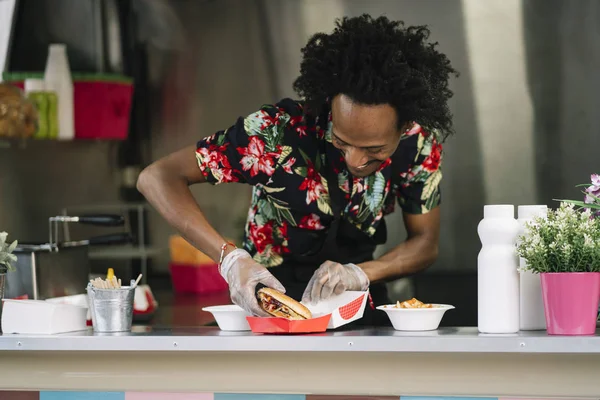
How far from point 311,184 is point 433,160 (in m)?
0.35

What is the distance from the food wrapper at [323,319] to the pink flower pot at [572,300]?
427 millimetres

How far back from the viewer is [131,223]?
3871 millimetres

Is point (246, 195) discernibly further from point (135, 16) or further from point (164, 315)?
point (135, 16)

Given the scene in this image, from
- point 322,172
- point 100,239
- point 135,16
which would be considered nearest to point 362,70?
point 322,172

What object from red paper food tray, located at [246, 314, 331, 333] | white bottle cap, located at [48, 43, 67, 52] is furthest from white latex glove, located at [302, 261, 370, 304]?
white bottle cap, located at [48, 43, 67, 52]

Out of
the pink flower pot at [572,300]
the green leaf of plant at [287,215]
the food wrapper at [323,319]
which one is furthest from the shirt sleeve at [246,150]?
the pink flower pot at [572,300]

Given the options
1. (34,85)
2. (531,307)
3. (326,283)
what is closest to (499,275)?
(531,307)

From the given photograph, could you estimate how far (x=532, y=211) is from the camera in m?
1.68

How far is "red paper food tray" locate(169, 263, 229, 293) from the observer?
375 cm

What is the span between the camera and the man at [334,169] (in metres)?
1.86

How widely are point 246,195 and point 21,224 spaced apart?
1013 millimetres

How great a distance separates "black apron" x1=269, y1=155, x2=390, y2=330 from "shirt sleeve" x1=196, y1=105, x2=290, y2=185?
25 centimetres

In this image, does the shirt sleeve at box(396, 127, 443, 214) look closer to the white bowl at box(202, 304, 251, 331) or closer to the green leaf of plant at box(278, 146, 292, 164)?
the green leaf of plant at box(278, 146, 292, 164)

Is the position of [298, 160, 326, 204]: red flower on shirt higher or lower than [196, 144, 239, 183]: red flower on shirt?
lower
